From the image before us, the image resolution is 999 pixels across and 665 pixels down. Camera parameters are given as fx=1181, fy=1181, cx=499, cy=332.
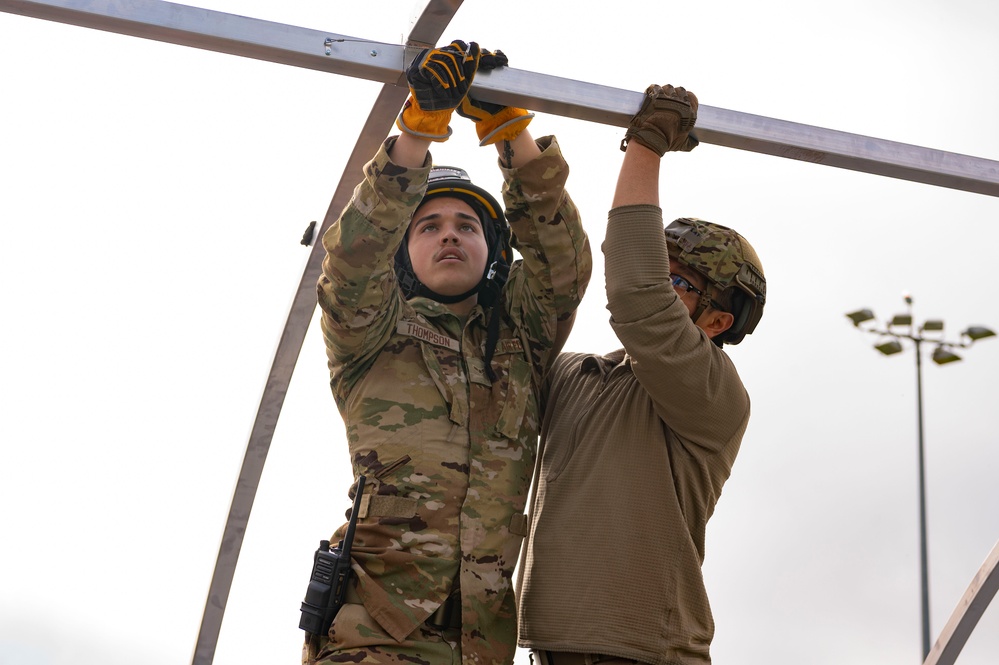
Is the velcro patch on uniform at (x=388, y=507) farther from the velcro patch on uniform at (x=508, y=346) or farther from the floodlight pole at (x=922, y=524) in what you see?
the floodlight pole at (x=922, y=524)

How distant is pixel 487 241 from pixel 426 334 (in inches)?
22.5

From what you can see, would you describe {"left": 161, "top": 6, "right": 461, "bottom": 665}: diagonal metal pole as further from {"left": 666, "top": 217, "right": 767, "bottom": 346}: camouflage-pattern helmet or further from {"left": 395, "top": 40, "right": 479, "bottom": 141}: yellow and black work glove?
{"left": 666, "top": 217, "right": 767, "bottom": 346}: camouflage-pattern helmet

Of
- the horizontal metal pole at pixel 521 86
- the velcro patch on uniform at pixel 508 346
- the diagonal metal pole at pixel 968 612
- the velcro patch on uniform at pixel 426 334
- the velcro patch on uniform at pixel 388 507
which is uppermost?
the horizontal metal pole at pixel 521 86

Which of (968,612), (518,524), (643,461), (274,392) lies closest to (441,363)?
(518,524)

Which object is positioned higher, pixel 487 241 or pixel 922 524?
pixel 922 524

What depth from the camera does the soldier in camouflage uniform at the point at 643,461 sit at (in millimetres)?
4176

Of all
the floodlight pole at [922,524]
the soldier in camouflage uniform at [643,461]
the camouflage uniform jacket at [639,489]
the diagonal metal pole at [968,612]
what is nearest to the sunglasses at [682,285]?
the soldier in camouflage uniform at [643,461]

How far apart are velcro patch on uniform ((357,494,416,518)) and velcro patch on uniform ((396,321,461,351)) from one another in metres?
0.66

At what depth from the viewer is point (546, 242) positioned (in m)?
4.65

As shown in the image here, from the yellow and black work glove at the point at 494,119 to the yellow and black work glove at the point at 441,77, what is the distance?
218 mm

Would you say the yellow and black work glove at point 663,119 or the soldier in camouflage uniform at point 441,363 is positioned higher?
the yellow and black work glove at point 663,119

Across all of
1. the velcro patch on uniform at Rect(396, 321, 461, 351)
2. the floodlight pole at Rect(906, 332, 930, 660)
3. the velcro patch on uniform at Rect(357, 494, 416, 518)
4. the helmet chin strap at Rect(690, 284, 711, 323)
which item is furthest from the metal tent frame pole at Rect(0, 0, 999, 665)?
the floodlight pole at Rect(906, 332, 930, 660)

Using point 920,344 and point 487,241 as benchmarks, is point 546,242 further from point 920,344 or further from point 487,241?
point 920,344

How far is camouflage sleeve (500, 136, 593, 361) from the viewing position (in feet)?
15.2
